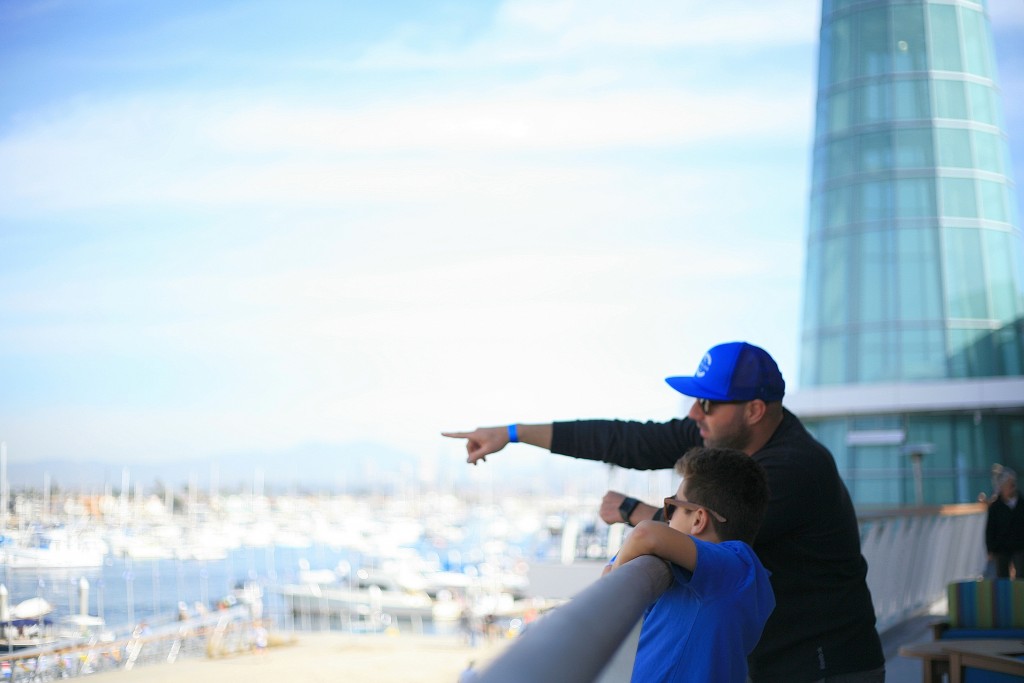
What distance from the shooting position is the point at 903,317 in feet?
80.8

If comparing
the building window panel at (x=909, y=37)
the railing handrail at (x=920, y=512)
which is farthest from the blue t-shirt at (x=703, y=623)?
the building window panel at (x=909, y=37)

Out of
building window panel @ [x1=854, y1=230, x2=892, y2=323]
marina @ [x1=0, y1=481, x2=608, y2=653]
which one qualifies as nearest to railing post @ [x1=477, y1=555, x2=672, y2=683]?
marina @ [x1=0, y1=481, x2=608, y2=653]

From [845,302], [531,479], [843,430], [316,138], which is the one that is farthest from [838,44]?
[531,479]

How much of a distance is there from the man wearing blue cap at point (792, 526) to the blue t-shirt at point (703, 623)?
549 mm

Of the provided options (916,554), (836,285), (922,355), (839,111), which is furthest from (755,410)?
(839,111)

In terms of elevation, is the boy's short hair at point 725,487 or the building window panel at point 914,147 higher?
the building window panel at point 914,147

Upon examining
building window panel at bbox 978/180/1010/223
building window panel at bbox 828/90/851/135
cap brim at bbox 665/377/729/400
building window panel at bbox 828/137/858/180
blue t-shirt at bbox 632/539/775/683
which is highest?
building window panel at bbox 828/90/851/135

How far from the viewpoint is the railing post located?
762 mm

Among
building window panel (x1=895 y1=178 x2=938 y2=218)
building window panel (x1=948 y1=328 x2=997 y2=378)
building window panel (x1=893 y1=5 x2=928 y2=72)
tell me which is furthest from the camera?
building window panel (x1=893 y1=5 x2=928 y2=72)

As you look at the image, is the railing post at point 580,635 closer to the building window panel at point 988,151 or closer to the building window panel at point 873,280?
the building window panel at point 873,280

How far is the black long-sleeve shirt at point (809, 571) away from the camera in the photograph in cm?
225

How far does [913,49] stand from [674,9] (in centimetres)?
1686

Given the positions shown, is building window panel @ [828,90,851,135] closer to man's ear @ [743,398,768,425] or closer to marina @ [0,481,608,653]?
marina @ [0,481,608,653]

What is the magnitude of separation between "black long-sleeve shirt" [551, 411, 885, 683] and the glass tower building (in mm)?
22192
